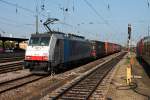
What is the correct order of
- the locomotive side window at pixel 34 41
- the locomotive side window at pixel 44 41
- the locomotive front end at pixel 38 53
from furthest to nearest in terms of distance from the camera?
the locomotive side window at pixel 34 41, the locomotive side window at pixel 44 41, the locomotive front end at pixel 38 53

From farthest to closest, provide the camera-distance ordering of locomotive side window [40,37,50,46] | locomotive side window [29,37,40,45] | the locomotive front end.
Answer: locomotive side window [29,37,40,45] → locomotive side window [40,37,50,46] → the locomotive front end

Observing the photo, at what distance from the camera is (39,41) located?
22656mm

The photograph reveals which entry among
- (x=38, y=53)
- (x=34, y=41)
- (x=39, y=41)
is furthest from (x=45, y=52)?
(x=34, y=41)

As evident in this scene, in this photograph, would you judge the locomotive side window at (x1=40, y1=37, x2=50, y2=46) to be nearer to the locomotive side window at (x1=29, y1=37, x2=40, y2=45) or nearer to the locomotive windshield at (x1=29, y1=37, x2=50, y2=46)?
the locomotive windshield at (x1=29, y1=37, x2=50, y2=46)

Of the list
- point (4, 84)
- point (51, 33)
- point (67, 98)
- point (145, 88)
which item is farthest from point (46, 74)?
point (67, 98)

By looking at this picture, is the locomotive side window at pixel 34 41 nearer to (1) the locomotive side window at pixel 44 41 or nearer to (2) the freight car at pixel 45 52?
(2) the freight car at pixel 45 52

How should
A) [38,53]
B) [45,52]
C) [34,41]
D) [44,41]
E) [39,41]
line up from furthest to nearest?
[34,41] < [39,41] < [44,41] < [38,53] < [45,52]

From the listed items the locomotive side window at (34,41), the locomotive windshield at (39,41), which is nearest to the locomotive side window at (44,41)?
the locomotive windshield at (39,41)

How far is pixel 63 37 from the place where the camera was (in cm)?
2502

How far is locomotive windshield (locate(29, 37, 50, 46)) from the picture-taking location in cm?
2238

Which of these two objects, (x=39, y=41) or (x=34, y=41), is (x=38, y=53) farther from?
(x=34, y=41)

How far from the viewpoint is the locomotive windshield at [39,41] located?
73.4ft

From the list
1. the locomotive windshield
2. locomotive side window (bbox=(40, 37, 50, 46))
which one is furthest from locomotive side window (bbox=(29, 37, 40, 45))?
locomotive side window (bbox=(40, 37, 50, 46))

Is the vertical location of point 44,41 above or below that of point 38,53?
above
